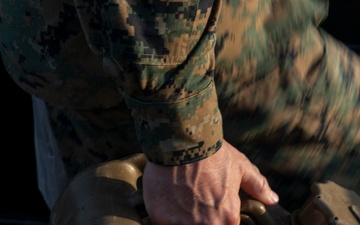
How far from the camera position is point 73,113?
1.39 meters

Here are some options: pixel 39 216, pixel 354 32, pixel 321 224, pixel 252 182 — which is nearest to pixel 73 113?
pixel 252 182

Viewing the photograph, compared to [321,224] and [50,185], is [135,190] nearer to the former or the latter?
[321,224]

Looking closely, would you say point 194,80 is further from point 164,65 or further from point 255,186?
point 255,186

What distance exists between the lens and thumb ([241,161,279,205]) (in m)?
1.19

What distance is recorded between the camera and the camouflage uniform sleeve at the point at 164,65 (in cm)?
100

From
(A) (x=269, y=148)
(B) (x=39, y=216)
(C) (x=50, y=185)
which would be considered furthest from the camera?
(B) (x=39, y=216)

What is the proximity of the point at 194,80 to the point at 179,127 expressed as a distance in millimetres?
71

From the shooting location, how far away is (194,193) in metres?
1.13

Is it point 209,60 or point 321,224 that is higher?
point 209,60

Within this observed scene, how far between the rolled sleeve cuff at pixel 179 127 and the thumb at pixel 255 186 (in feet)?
0.31

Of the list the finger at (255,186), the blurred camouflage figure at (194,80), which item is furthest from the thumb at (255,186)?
the blurred camouflage figure at (194,80)

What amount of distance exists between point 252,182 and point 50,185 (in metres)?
0.58

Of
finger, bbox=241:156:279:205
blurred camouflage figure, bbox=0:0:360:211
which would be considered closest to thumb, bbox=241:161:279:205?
finger, bbox=241:156:279:205

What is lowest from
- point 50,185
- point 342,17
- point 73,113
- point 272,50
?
point 50,185
